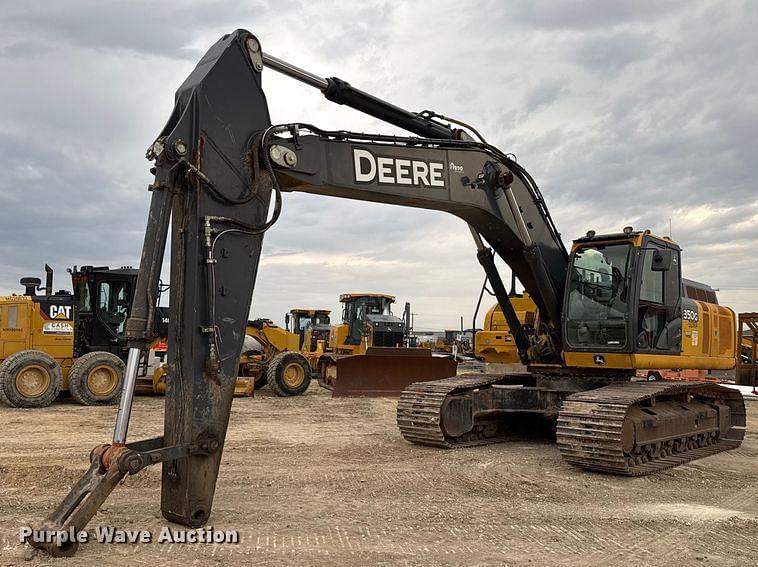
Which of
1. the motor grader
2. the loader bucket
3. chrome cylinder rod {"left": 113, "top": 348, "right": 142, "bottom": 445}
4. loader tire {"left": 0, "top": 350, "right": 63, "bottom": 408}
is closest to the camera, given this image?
chrome cylinder rod {"left": 113, "top": 348, "right": 142, "bottom": 445}

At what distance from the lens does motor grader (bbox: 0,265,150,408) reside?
1262 cm

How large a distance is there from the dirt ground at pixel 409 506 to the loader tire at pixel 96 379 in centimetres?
357

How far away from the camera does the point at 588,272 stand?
8742 mm

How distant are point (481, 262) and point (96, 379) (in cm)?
800

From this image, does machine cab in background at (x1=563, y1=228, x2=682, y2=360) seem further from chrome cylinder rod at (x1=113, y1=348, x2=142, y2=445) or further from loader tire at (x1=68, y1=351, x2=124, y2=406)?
loader tire at (x1=68, y1=351, x2=124, y2=406)

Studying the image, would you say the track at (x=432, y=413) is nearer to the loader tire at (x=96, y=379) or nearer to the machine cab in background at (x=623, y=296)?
the machine cab in background at (x=623, y=296)

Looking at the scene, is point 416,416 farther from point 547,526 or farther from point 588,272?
point 547,526

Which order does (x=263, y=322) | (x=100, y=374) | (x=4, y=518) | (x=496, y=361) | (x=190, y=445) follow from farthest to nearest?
1. (x=263, y=322)
2. (x=100, y=374)
3. (x=496, y=361)
4. (x=4, y=518)
5. (x=190, y=445)

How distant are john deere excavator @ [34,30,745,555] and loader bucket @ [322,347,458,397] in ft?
19.0

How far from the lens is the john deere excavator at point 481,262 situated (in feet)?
15.9

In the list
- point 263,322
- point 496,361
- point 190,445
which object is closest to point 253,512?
point 190,445

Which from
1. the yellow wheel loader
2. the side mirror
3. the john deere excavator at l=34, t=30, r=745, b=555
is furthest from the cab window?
the side mirror

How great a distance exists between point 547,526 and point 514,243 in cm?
385

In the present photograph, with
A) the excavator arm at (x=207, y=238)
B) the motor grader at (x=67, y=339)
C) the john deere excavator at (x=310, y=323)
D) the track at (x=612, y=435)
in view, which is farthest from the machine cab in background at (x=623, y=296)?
the john deere excavator at (x=310, y=323)
